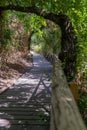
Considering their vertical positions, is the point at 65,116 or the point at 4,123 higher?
the point at 65,116

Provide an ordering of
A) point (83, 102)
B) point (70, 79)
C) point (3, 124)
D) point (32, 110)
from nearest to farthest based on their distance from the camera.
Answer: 1. point (3, 124)
2. point (83, 102)
3. point (32, 110)
4. point (70, 79)

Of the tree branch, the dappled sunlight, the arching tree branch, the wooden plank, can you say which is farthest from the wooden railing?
the tree branch

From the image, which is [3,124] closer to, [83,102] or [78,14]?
[83,102]

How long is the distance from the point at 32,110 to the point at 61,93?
12.0 ft

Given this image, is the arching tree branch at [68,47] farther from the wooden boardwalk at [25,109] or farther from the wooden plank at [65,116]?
the wooden plank at [65,116]

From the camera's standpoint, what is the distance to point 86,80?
848 centimetres

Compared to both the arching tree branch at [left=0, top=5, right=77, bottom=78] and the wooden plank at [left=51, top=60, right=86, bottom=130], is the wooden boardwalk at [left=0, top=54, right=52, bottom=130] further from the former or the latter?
the wooden plank at [left=51, top=60, right=86, bottom=130]

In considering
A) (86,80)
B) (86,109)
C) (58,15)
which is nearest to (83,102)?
(86,109)

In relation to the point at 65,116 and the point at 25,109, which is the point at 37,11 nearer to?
the point at 25,109

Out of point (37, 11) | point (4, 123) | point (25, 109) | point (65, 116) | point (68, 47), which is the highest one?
point (37, 11)

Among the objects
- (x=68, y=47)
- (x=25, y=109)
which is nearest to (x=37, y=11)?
(x=68, y=47)

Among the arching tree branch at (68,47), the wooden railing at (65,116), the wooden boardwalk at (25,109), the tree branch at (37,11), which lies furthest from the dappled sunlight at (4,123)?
the tree branch at (37,11)

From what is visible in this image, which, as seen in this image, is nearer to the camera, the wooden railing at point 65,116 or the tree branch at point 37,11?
the wooden railing at point 65,116

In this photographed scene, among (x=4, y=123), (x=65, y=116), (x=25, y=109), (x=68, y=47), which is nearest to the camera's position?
(x=65, y=116)
